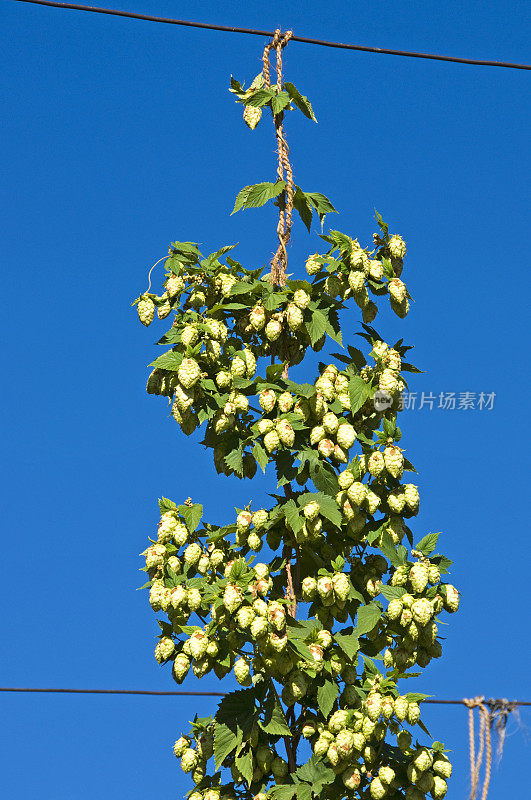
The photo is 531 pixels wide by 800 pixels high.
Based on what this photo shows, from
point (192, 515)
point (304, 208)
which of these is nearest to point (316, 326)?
point (304, 208)

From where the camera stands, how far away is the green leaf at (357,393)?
4.84 meters

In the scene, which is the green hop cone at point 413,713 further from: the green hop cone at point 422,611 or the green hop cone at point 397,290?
the green hop cone at point 397,290

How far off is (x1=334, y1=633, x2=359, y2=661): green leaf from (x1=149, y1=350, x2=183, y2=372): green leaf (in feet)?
5.00

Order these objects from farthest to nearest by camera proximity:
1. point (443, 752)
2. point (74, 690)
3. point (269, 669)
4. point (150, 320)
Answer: point (74, 690) < point (150, 320) < point (443, 752) < point (269, 669)

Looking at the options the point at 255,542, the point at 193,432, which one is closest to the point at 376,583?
the point at 255,542

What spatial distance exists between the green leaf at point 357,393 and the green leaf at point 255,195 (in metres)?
1.18

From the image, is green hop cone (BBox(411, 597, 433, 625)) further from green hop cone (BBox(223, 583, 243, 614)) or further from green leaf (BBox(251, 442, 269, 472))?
green leaf (BBox(251, 442, 269, 472))

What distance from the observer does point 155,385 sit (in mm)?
5070

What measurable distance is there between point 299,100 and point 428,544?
2.59 meters

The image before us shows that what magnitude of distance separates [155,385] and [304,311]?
0.86m

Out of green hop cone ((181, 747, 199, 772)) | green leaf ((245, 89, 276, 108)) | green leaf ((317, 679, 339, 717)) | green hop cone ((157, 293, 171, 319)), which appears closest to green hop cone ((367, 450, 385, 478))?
green leaf ((317, 679, 339, 717))

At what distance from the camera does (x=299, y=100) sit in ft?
18.4

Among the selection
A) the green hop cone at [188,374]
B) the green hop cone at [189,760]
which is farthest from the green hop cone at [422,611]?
the green hop cone at [188,374]

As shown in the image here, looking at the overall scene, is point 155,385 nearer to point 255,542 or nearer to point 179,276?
point 179,276
